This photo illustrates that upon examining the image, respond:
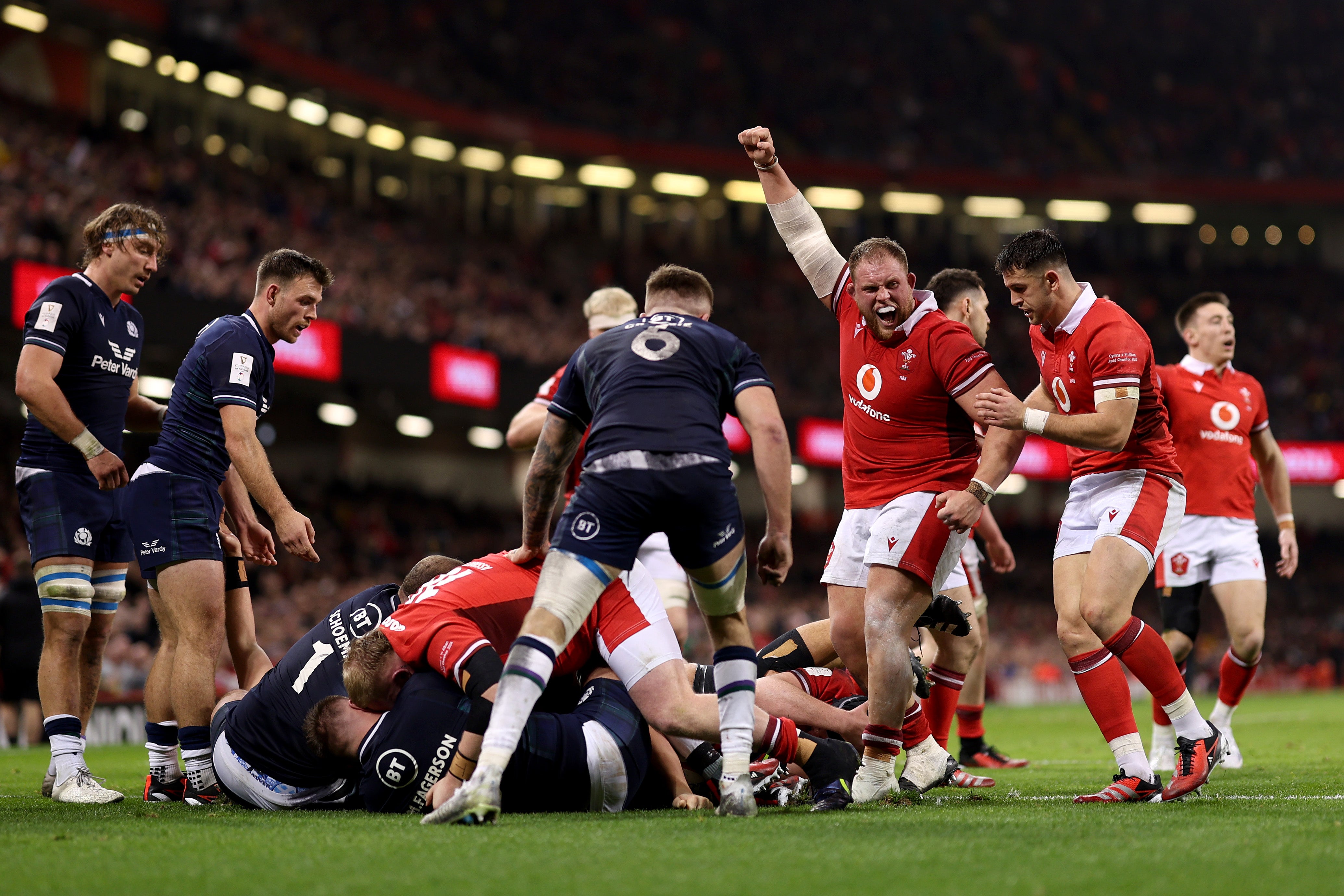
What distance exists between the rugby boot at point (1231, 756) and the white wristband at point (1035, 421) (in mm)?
3703

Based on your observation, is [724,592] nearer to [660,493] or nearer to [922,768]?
[660,493]

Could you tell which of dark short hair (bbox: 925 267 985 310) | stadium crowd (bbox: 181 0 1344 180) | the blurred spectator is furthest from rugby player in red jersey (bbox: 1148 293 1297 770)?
stadium crowd (bbox: 181 0 1344 180)

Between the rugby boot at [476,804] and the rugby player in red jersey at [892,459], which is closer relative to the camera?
the rugby boot at [476,804]

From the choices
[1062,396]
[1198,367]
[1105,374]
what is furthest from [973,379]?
[1198,367]

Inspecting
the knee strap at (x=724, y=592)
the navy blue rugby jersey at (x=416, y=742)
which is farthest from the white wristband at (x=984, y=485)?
the navy blue rugby jersey at (x=416, y=742)

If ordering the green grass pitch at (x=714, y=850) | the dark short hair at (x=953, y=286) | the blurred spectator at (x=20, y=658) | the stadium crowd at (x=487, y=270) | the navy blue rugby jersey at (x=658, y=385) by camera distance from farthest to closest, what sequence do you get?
1. the stadium crowd at (x=487, y=270)
2. the blurred spectator at (x=20, y=658)
3. the dark short hair at (x=953, y=286)
4. the navy blue rugby jersey at (x=658, y=385)
5. the green grass pitch at (x=714, y=850)

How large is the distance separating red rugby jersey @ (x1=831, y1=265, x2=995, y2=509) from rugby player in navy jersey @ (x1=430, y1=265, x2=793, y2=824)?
84cm

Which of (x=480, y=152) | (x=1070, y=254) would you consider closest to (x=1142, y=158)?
(x=1070, y=254)

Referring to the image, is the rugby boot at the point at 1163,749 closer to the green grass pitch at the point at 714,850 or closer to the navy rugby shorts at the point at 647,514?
the green grass pitch at the point at 714,850

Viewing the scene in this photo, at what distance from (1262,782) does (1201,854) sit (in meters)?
3.42

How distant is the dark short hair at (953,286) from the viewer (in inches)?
303

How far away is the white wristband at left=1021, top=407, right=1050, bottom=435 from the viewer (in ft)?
18.1

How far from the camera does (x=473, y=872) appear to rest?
11.9 ft

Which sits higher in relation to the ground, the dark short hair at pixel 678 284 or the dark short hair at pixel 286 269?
the dark short hair at pixel 286 269
